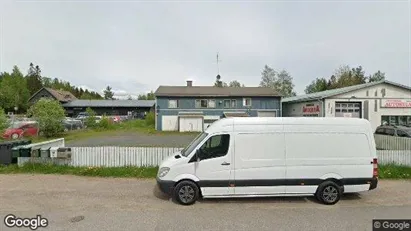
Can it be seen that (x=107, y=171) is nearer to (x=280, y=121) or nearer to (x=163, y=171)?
(x=163, y=171)

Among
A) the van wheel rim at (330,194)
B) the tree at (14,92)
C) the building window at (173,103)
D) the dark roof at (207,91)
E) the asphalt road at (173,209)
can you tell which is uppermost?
the tree at (14,92)

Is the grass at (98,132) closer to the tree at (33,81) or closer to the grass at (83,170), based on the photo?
the grass at (83,170)

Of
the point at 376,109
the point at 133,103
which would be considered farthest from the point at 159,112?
the point at 133,103

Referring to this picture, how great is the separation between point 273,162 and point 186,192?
226 centimetres

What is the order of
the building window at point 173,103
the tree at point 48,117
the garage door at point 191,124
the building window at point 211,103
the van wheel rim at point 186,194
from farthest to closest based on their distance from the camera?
the building window at point 211,103 < the building window at point 173,103 < the garage door at point 191,124 < the tree at point 48,117 < the van wheel rim at point 186,194

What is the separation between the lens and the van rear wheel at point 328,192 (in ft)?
21.4

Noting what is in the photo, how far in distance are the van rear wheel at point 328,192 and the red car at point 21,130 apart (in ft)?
79.8

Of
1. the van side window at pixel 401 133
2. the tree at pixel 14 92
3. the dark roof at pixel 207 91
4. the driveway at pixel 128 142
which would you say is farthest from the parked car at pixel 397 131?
the tree at pixel 14 92

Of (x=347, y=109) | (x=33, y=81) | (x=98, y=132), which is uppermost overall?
(x=33, y=81)

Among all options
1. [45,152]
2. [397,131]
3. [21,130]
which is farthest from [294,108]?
[45,152]

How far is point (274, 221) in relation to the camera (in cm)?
536

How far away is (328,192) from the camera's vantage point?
6.54 m

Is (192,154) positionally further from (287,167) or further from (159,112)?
(159,112)

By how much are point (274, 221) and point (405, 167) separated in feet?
22.9
